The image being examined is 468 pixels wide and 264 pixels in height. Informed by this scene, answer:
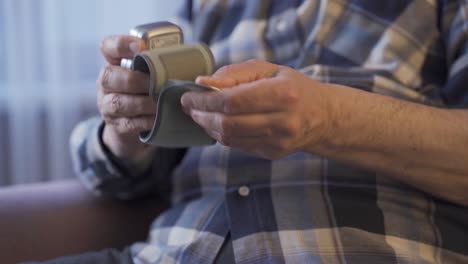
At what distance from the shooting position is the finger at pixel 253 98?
0.62 m

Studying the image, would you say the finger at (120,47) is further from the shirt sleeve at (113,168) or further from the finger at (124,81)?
the shirt sleeve at (113,168)

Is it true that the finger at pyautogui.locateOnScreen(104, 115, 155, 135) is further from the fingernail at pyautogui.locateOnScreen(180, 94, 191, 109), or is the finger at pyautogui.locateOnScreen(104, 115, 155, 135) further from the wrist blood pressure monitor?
the fingernail at pyautogui.locateOnScreen(180, 94, 191, 109)

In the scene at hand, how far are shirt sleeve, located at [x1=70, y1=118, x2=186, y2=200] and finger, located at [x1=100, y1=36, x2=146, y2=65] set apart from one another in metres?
0.19

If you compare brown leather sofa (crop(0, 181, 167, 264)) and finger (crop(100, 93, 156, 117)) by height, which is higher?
finger (crop(100, 93, 156, 117))

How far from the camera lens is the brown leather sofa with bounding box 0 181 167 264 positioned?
0.96 m

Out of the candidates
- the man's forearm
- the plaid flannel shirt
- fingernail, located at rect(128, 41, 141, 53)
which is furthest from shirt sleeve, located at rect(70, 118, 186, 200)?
the man's forearm

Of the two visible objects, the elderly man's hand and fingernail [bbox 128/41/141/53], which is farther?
fingernail [bbox 128/41/141/53]

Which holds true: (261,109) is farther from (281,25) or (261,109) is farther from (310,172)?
(281,25)

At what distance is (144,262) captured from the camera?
94 centimetres

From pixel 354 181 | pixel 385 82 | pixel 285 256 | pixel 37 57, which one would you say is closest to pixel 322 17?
pixel 385 82

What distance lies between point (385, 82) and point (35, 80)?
32.3 inches

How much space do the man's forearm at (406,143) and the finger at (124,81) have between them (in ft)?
0.70

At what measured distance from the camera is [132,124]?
32.8 inches

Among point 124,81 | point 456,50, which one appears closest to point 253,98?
point 124,81
